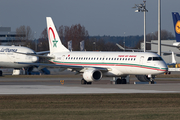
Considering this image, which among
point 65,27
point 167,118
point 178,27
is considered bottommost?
point 167,118

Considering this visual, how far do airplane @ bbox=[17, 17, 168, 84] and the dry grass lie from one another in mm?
13015

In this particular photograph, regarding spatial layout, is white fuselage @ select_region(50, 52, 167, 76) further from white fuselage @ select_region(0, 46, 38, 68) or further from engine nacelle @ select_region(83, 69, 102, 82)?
white fuselage @ select_region(0, 46, 38, 68)

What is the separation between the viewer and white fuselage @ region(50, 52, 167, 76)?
36188 mm

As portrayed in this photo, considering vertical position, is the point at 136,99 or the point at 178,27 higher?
the point at 178,27

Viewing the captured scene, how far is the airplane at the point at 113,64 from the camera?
3641cm

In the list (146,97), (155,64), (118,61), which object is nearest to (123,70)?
(118,61)

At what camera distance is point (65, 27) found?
566 ft

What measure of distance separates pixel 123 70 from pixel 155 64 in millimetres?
3609

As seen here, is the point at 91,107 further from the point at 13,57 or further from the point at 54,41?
the point at 13,57

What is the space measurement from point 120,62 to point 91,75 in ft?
12.0

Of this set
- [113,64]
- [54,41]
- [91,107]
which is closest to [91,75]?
[113,64]

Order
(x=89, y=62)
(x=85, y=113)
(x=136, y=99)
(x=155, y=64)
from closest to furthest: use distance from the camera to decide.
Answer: (x=85, y=113), (x=136, y=99), (x=155, y=64), (x=89, y=62)

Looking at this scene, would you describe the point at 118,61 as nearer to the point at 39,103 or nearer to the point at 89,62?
the point at 89,62

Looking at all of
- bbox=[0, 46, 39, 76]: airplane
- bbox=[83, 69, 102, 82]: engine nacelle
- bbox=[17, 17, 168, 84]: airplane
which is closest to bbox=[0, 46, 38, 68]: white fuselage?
bbox=[0, 46, 39, 76]: airplane
